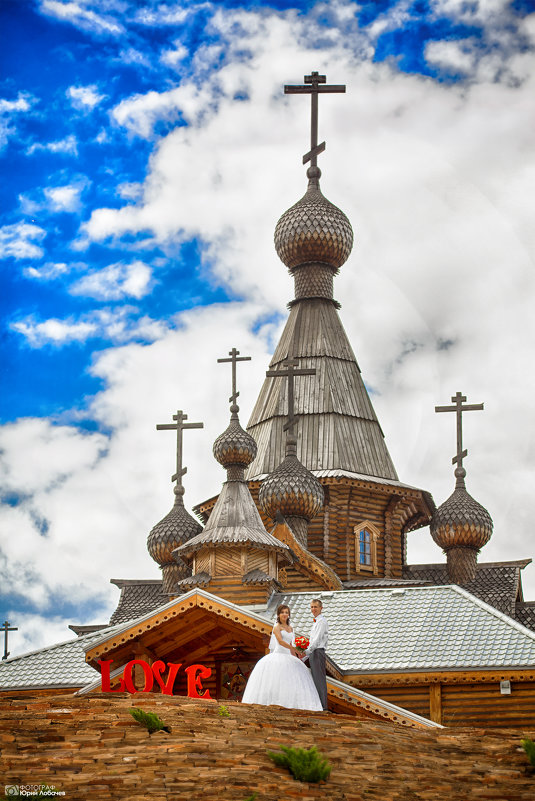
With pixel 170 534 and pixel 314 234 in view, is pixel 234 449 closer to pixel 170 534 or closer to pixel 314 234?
pixel 170 534

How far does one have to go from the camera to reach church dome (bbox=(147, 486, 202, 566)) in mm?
36531

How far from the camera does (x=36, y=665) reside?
85.9 ft

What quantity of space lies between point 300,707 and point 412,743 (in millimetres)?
2158

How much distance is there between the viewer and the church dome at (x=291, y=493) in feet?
111

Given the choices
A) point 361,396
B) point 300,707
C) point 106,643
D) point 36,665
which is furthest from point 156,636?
point 361,396

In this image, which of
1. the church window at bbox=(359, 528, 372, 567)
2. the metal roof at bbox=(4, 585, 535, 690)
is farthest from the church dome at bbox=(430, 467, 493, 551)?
the metal roof at bbox=(4, 585, 535, 690)

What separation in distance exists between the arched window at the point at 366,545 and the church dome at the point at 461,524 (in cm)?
176

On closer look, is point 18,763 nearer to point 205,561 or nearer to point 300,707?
point 300,707

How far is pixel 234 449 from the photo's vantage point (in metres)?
32.2

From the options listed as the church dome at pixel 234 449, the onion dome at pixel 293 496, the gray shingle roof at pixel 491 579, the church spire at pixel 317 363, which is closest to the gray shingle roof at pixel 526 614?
the gray shingle roof at pixel 491 579

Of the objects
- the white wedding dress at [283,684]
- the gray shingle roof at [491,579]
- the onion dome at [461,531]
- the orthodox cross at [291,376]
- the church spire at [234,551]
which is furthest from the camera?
the onion dome at [461,531]

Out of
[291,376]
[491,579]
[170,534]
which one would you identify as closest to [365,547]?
[491,579]

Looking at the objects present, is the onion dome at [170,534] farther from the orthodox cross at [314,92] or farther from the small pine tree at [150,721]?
the small pine tree at [150,721]

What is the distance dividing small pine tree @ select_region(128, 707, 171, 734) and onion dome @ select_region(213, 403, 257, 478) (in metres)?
18.5
